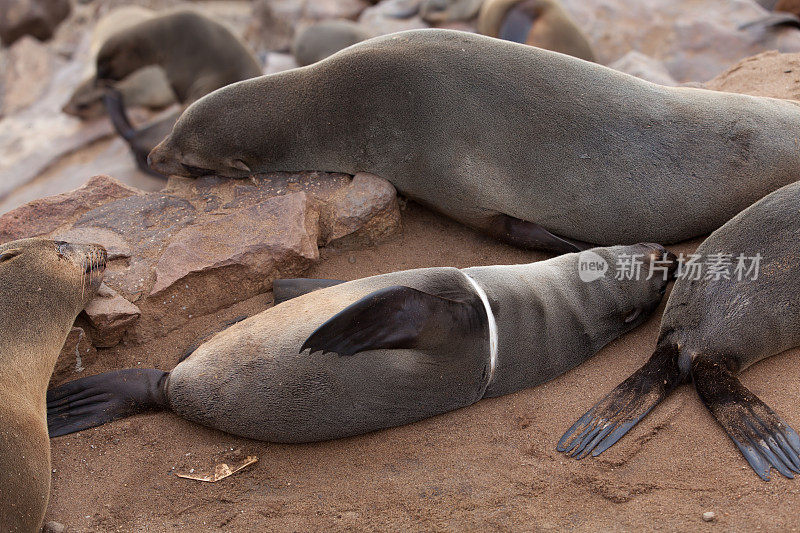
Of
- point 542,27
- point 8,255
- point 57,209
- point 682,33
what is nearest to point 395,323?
point 8,255

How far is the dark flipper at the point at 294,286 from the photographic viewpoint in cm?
384

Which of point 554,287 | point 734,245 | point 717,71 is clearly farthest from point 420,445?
point 717,71

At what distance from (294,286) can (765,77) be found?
3.75 meters

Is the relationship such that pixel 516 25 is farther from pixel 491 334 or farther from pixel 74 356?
pixel 74 356

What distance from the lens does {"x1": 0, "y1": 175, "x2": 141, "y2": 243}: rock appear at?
13.9 feet

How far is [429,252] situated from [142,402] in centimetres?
178

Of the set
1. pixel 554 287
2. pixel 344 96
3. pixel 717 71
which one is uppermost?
pixel 344 96

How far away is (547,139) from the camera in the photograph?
421 centimetres

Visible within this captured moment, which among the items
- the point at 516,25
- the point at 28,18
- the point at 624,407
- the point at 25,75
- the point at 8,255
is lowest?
the point at 25,75

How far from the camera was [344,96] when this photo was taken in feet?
14.5

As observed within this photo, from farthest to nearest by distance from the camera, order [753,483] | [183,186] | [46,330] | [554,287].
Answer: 1. [183,186]
2. [554,287]
3. [46,330]
4. [753,483]

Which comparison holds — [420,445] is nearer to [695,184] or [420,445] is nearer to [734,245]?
[734,245]

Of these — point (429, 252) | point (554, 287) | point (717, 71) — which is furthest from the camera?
point (717, 71)

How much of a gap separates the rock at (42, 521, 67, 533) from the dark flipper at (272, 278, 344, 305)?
4.61 feet
